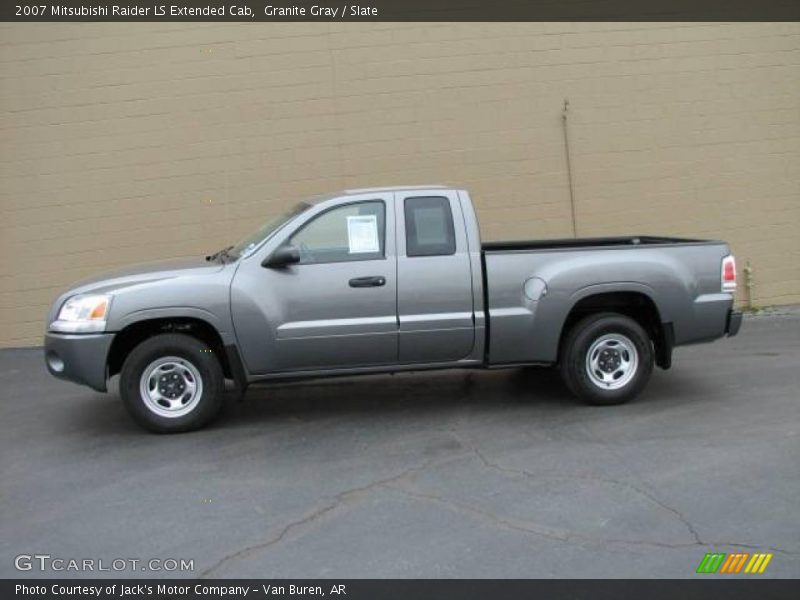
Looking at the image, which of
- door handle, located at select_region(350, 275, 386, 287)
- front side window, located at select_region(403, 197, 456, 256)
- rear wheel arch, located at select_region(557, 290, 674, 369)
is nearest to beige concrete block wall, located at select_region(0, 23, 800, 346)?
rear wheel arch, located at select_region(557, 290, 674, 369)

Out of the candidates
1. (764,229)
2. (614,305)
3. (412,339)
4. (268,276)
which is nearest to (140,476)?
(268,276)

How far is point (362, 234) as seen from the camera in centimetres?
700

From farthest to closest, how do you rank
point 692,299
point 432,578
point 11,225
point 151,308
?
point 11,225 < point 692,299 < point 151,308 < point 432,578

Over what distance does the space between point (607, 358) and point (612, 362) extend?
0.06 m

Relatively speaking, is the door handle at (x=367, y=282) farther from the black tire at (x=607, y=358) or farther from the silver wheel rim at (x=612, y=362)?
the silver wheel rim at (x=612, y=362)

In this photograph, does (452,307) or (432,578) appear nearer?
(432,578)

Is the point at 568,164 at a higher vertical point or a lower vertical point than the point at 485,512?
higher

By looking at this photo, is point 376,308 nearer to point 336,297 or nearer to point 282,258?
Result: point 336,297

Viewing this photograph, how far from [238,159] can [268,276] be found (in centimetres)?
457

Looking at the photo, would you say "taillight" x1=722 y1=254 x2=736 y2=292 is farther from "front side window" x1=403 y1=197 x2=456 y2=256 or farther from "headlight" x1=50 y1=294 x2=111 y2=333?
"headlight" x1=50 y1=294 x2=111 y2=333

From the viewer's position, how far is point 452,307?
693 cm
